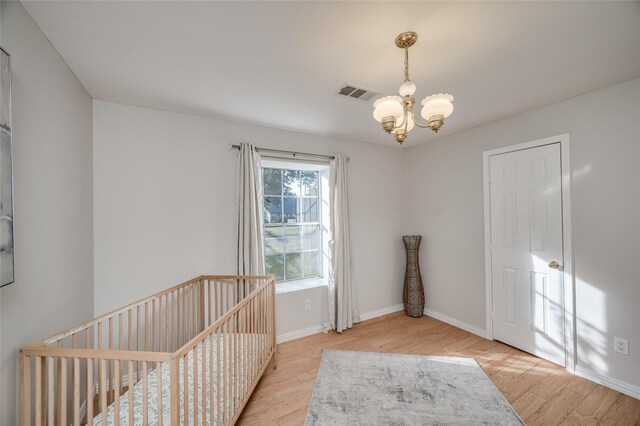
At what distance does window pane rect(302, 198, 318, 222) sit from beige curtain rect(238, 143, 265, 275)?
0.81 metres

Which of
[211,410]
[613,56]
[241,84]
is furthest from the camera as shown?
[241,84]

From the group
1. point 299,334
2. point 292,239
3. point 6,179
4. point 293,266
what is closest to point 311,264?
point 293,266

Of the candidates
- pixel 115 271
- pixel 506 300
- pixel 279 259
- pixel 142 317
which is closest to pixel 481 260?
pixel 506 300

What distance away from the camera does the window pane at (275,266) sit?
10.4 ft

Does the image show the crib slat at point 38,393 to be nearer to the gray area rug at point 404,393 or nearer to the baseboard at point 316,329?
the gray area rug at point 404,393

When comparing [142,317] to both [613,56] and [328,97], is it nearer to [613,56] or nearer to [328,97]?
[328,97]

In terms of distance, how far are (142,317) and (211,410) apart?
1269 millimetres

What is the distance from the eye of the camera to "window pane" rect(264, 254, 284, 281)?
3157 millimetres

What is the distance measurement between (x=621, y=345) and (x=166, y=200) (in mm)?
3932

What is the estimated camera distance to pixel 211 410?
1.38 m

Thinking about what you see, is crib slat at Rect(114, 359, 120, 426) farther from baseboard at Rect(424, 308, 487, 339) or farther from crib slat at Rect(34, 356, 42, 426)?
baseboard at Rect(424, 308, 487, 339)

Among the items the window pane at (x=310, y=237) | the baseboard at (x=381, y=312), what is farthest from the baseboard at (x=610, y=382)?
the window pane at (x=310, y=237)

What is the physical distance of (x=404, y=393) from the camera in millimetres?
1989

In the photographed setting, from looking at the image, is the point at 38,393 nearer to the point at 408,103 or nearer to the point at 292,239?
the point at 408,103
